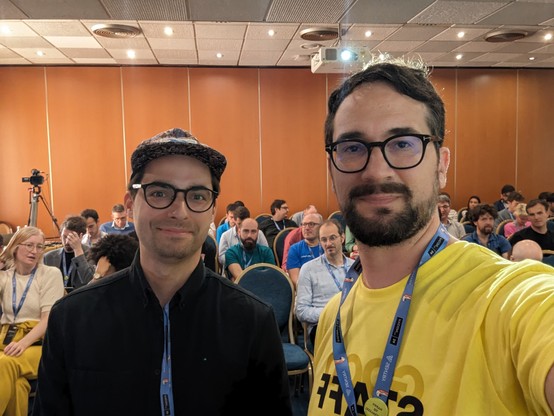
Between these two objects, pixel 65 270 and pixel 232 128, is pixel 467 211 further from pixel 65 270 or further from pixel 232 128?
pixel 65 270

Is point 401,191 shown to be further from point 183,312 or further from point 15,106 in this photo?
point 15,106

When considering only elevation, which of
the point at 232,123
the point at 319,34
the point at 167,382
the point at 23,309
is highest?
the point at 319,34

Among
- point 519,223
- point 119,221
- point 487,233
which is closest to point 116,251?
point 119,221

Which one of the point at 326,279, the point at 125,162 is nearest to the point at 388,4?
the point at 326,279

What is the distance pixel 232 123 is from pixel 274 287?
20.9 feet

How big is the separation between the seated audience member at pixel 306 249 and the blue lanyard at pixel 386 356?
3.88 metres

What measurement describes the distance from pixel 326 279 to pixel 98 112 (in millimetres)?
7421

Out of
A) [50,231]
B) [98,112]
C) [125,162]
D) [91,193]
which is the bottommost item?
[50,231]

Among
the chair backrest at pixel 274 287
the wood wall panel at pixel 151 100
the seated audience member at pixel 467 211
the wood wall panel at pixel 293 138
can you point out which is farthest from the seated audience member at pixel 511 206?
the wood wall panel at pixel 151 100

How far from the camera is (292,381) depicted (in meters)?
3.56

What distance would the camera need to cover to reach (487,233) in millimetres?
5289

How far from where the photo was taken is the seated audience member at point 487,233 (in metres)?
5.17

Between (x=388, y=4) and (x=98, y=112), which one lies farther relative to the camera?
(x=98, y=112)

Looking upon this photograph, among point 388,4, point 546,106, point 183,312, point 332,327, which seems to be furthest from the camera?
point 546,106
